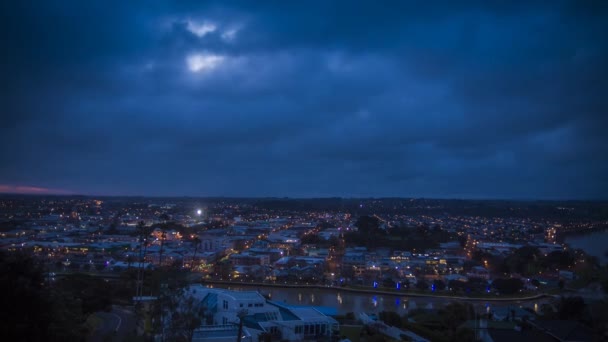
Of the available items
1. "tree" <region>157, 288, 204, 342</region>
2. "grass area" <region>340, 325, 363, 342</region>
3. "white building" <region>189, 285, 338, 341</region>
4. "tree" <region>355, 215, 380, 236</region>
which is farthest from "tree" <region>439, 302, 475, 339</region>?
"tree" <region>355, 215, 380, 236</region>

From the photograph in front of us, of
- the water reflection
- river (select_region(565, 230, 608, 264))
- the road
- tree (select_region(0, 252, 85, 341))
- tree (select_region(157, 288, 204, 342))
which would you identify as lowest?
the water reflection

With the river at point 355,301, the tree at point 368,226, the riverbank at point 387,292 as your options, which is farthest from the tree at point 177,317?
the tree at point 368,226

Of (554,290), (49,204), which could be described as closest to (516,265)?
(554,290)

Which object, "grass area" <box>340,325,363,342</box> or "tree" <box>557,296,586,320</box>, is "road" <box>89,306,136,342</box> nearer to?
"grass area" <box>340,325,363,342</box>

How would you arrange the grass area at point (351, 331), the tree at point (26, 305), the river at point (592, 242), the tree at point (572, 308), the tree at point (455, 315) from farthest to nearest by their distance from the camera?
the river at point (592, 242) → the tree at point (572, 308) → the tree at point (455, 315) → the grass area at point (351, 331) → the tree at point (26, 305)

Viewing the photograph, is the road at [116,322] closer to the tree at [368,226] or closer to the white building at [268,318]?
the white building at [268,318]
